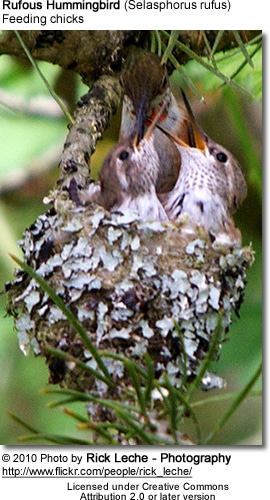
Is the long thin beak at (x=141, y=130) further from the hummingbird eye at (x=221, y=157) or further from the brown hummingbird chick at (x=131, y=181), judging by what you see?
the hummingbird eye at (x=221, y=157)

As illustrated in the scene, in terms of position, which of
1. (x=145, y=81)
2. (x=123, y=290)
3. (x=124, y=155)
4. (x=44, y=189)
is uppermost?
(x=44, y=189)

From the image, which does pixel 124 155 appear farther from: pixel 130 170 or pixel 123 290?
pixel 123 290

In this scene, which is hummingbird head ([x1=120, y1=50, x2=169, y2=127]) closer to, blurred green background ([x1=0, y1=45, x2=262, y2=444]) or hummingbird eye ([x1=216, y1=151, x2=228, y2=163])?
hummingbird eye ([x1=216, y1=151, x2=228, y2=163])

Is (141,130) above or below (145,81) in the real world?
below

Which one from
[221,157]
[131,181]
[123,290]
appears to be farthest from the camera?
[221,157]

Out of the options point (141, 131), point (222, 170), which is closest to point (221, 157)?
point (222, 170)

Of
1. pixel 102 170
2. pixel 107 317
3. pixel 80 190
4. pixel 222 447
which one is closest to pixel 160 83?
pixel 102 170

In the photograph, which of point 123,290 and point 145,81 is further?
point 145,81

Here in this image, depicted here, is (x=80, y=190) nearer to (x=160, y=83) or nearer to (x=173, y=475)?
(x=160, y=83)
